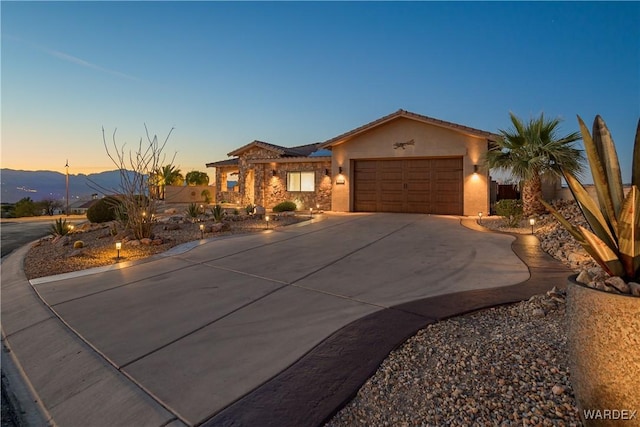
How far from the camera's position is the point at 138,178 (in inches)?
305

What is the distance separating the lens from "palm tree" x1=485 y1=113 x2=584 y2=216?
8.83 meters

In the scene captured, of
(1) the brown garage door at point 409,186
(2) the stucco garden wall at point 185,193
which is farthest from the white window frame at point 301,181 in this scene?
(2) the stucco garden wall at point 185,193

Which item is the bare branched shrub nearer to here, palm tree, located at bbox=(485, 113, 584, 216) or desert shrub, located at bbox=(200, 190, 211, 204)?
palm tree, located at bbox=(485, 113, 584, 216)

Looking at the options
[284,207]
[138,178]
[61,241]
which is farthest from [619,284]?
[284,207]

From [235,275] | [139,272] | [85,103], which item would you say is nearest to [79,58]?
[85,103]

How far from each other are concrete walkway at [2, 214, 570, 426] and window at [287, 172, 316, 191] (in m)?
10.8

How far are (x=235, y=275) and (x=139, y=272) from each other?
1827 mm

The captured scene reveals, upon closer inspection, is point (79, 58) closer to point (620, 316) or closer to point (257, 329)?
point (257, 329)

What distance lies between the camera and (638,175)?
1.50m

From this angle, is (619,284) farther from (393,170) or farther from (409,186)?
(393,170)

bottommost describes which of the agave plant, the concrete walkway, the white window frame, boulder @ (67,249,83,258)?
the concrete walkway

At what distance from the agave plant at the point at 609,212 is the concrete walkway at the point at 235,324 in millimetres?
1637

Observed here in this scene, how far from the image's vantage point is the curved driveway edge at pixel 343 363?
1892mm

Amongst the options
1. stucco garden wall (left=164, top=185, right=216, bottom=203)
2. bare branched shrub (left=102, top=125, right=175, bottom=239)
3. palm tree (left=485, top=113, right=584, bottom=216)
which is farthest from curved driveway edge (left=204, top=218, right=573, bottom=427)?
stucco garden wall (left=164, top=185, right=216, bottom=203)
